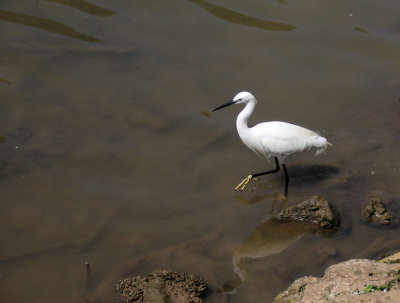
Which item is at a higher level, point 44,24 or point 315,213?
point 44,24

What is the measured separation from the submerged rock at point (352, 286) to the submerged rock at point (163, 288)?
34.0 inches

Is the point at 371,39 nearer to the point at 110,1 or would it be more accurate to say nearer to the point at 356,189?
the point at 356,189

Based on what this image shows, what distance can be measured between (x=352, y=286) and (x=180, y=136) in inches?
149

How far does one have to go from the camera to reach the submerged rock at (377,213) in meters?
5.46

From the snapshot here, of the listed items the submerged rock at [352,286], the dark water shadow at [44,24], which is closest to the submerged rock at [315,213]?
the submerged rock at [352,286]

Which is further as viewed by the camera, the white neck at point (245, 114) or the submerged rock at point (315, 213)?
the white neck at point (245, 114)

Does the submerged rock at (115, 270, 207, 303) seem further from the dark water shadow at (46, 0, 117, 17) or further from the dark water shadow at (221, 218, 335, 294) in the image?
the dark water shadow at (46, 0, 117, 17)

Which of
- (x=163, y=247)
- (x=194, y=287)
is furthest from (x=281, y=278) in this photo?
(x=163, y=247)

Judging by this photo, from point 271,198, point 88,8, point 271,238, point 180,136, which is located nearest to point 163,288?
point 271,238

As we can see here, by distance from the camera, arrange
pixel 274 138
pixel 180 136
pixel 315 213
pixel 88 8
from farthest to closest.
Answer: pixel 88 8 < pixel 180 136 < pixel 274 138 < pixel 315 213

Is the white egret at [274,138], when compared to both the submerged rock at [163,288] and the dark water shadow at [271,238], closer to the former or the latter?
the dark water shadow at [271,238]

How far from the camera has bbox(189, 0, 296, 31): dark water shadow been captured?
9.13 meters

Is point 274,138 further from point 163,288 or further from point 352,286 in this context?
point 352,286

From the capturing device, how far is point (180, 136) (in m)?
6.91
